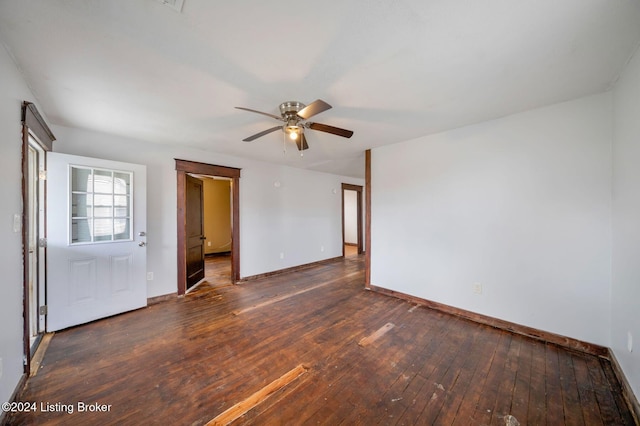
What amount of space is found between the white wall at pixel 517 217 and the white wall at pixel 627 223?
0.13 m

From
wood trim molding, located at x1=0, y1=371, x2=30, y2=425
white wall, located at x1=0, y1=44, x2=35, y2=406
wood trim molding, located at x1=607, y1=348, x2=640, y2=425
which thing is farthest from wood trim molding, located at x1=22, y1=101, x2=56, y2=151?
wood trim molding, located at x1=607, y1=348, x2=640, y2=425

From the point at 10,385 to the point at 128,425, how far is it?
900 millimetres

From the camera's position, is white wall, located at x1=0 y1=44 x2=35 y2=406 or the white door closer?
white wall, located at x1=0 y1=44 x2=35 y2=406

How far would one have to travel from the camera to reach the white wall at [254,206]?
318cm

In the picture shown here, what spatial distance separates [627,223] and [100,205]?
5172 mm

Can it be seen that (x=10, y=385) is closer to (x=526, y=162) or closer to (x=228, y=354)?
(x=228, y=354)

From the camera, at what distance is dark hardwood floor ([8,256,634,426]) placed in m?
1.50

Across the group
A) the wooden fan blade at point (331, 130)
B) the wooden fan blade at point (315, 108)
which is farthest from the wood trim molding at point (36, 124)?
the wooden fan blade at point (331, 130)

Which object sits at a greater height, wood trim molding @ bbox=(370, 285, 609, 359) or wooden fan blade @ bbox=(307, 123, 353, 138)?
wooden fan blade @ bbox=(307, 123, 353, 138)

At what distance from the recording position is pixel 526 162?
246cm

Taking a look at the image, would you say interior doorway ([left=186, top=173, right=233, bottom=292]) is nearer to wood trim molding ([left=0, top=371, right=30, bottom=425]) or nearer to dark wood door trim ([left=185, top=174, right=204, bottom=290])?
dark wood door trim ([left=185, top=174, right=204, bottom=290])

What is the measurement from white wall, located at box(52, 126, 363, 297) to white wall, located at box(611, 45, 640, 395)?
4467 millimetres

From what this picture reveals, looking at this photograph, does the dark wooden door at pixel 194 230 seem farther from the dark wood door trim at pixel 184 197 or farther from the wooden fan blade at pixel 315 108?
the wooden fan blade at pixel 315 108

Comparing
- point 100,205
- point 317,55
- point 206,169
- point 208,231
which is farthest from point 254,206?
point 317,55
